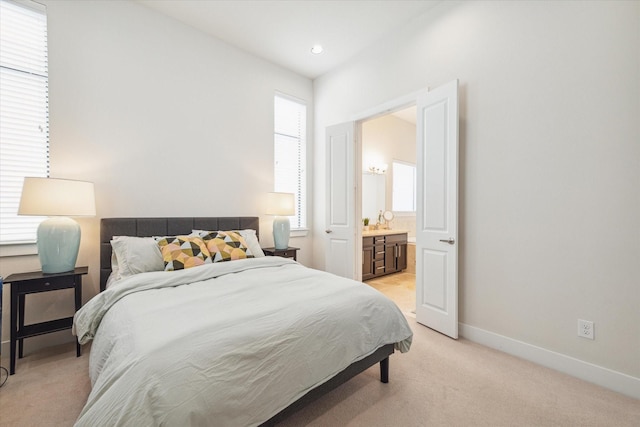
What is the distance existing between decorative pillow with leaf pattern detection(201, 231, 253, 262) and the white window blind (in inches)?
56.5

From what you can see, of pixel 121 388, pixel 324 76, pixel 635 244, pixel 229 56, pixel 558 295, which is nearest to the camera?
pixel 121 388

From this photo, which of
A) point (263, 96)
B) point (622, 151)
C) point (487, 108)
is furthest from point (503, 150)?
point (263, 96)

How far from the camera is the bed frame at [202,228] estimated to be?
4.72 ft

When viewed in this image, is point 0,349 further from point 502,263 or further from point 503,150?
point 503,150

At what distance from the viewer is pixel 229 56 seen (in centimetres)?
354

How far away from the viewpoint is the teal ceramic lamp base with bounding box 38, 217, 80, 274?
214cm

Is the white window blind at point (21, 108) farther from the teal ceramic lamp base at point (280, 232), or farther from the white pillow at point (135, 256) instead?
the teal ceramic lamp base at point (280, 232)

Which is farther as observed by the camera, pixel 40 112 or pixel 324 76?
pixel 324 76

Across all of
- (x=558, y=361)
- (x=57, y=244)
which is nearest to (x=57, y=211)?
(x=57, y=244)

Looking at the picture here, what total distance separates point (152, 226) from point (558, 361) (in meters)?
3.75

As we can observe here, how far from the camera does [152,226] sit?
9.36 ft

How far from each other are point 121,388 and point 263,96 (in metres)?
3.67

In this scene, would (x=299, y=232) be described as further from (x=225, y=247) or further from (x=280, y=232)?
(x=225, y=247)

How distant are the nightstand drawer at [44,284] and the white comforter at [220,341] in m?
0.59
